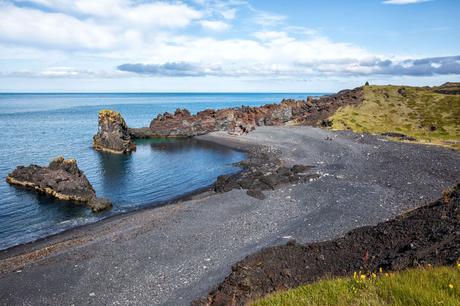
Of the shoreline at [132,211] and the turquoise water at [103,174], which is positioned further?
the turquoise water at [103,174]

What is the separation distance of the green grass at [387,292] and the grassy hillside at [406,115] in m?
59.6

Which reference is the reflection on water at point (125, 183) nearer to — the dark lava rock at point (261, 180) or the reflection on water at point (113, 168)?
the reflection on water at point (113, 168)

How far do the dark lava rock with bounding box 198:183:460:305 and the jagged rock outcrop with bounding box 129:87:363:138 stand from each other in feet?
235

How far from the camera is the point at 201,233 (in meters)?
26.3

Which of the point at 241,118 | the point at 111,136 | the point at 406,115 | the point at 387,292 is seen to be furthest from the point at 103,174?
the point at 406,115

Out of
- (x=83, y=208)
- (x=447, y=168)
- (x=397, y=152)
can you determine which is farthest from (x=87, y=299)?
(x=397, y=152)

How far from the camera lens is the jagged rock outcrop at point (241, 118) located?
94.8 meters

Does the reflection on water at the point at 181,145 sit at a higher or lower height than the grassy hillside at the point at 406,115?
lower

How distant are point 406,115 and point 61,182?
253ft

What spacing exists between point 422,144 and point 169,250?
50.7 metres

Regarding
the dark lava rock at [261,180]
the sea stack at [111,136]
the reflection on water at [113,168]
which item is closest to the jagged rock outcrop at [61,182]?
the reflection on water at [113,168]

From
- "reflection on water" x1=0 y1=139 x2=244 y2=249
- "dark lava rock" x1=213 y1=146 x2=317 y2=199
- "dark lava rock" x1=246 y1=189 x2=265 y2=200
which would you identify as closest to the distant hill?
"reflection on water" x1=0 y1=139 x2=244 y2=249

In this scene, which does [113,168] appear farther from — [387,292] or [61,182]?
[387,292]

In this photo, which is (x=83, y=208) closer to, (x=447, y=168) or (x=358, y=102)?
(x=447, y=168)
